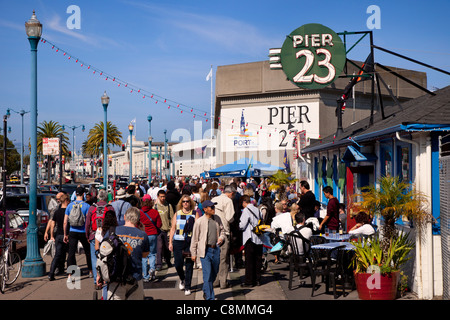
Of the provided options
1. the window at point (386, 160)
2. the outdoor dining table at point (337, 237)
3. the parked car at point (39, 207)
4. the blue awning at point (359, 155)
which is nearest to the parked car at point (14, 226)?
the parked car at point (39, 207)

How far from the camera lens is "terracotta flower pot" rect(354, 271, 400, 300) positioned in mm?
8992

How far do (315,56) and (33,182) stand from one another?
31.4 ft

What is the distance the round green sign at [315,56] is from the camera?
55.4ft

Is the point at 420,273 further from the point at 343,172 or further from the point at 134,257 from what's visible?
the point at 343,172

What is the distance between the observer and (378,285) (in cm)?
901

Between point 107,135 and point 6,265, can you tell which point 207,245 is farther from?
point 107,135

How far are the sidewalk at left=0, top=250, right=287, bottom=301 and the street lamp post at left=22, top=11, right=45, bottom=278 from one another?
29 cm

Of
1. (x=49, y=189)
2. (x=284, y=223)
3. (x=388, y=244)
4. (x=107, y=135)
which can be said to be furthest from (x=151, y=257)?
(x=107, y=135)

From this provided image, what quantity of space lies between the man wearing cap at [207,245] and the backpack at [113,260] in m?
2.48

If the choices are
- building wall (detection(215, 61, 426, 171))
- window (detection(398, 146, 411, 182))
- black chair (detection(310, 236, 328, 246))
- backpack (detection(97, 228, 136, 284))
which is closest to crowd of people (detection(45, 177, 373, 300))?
black chair (detection(310, 236, 328, 246))

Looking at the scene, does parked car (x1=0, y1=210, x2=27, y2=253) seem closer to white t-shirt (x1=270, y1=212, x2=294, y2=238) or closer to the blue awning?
white t-shirt (x1=270, y1=212, x2=294, y2=238)

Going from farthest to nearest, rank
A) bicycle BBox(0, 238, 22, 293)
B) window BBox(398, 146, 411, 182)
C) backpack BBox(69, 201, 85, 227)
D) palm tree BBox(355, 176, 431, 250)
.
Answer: backpack BBox(69, 201, 85, 227) < window BBox(398, 146, 411, 182) < bicycle BBox(0, 238, 22, 293) < palm tree BBox(355, 176, 431, 250)

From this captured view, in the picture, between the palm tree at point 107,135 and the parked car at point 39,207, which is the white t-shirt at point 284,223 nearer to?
the parked car at point 39,207

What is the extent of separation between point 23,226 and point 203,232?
8.49m
